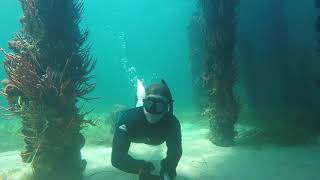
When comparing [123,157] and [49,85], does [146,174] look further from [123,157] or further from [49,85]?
[49,85]

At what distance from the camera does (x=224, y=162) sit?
306 inches

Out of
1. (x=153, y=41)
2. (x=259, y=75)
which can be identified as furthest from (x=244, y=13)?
(x=153, y=41)

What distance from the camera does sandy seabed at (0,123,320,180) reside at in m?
6.81

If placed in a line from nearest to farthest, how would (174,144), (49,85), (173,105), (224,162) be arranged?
(174,144)
(49,85)
(224,162)
(173,105)

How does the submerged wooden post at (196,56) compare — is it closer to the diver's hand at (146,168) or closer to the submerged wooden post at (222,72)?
the submerged wooden post at (222,72)

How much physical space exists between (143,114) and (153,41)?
123 m

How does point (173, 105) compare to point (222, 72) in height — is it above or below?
below

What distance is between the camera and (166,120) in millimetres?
5000

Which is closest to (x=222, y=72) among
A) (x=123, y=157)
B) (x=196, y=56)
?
(x=123, y=157)

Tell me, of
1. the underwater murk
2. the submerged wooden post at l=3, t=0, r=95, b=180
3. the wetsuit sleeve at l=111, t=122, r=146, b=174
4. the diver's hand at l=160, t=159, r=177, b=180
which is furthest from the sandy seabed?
the diver's hand at l=160, t=159, r=177, b=180

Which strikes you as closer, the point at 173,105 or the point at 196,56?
the point at 173,105

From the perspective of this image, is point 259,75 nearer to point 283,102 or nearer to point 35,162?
point 283,102

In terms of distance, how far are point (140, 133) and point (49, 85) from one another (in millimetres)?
2394

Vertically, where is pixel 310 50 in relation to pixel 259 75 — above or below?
above
